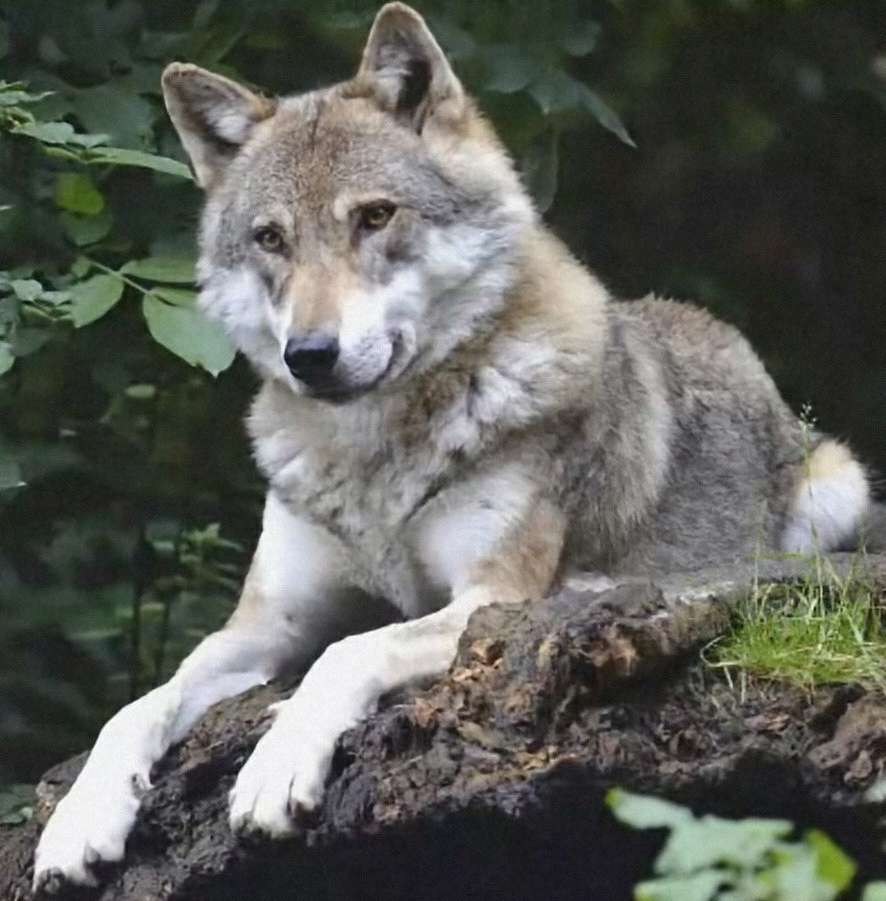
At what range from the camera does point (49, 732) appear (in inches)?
241

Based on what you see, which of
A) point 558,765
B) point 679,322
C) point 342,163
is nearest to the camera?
point 558,765

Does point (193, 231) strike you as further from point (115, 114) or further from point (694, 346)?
point (694, 346)

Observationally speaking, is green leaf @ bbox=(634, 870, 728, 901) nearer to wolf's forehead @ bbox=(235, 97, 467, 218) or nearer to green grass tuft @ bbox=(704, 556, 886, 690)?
green grass tuft @ bbox=(704, 556, 886, 690)

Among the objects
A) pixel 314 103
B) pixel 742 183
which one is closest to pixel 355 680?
pixel 314 103

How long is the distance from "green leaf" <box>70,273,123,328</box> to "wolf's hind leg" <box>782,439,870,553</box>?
7.23ft

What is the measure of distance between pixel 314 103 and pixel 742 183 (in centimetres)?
368

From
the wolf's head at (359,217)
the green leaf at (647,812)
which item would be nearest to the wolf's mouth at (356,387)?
the wolf's head at (359,217)

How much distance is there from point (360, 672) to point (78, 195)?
2175 mm

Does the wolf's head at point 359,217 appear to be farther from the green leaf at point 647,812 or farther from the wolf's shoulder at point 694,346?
the green leaf at point 647,812

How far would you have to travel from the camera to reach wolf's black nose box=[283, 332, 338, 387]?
433 cm

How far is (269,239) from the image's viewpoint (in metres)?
4.73

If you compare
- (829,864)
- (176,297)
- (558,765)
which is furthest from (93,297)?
(829,864)

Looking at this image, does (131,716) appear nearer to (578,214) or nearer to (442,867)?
→ (442,867)

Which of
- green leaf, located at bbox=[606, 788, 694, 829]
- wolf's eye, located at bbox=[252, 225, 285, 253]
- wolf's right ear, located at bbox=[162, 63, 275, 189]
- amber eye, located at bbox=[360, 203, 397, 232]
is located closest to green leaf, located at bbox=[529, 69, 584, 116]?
Answer: wolf's right ear, located at bbox=[162, 63, 275, 189]
